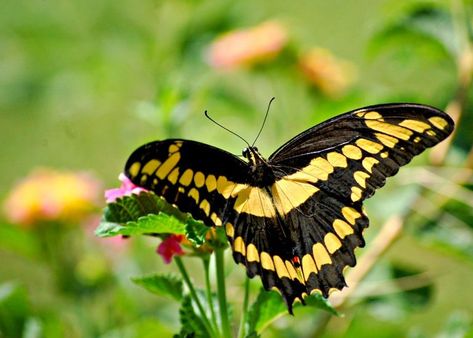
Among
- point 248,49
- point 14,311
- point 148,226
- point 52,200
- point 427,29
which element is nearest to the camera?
point 148,226

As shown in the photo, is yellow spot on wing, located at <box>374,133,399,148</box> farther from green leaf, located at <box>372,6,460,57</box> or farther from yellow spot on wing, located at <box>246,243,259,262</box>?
green leaf, located at <box>372,6,460,57</box>

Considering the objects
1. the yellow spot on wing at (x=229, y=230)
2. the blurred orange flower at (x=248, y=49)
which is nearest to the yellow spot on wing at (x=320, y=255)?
the yellow spot on wing at (x=229, y=230)

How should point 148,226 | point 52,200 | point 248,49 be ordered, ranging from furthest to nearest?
1. point 248,49
2. point 52,200
3. point 148,226

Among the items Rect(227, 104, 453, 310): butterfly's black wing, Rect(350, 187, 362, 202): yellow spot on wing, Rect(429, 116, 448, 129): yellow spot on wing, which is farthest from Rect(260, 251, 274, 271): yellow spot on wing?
Rect(429, 116, 448, 129): yellow spot on wing

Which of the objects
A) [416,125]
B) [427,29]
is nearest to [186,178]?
[416,125]

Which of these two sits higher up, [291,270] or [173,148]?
[173,148]

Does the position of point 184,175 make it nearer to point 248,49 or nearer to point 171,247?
point 171,247
